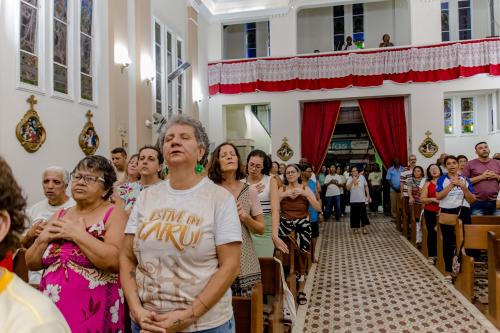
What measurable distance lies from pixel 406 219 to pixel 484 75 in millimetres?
5055

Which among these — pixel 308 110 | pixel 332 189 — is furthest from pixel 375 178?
pixel 308 110

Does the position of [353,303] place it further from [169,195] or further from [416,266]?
[169,195]

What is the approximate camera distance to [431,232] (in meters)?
5.74

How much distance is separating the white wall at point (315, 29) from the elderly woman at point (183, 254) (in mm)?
12423

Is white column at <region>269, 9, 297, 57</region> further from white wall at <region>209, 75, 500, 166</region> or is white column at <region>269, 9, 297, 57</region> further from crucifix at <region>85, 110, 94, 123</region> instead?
crucifix at <region>85, 110, 94, 123</region>

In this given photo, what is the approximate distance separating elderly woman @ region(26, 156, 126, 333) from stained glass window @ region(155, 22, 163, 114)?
6.71 metres

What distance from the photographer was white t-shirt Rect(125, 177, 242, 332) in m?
1.41

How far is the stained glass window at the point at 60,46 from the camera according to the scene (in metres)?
5.30

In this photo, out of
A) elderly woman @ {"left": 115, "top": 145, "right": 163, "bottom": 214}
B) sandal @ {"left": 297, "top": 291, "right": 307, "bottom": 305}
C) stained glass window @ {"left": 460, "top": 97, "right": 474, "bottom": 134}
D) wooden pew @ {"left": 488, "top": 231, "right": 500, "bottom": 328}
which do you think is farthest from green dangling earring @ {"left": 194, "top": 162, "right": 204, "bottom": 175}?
stained glass window @ {"left": 460, "top": 97, "right": 474, "bottom": 134}

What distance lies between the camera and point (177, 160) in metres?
1.52

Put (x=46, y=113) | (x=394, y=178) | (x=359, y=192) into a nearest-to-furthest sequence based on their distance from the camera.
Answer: (x=46, y=113) → (x=359, y=192) → (x=394, y=178)

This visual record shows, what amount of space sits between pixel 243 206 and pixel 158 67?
6.60 m

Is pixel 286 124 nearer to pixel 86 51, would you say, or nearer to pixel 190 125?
pixel 86 51

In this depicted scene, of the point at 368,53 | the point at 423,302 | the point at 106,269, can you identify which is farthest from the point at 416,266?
the point at 368,53
